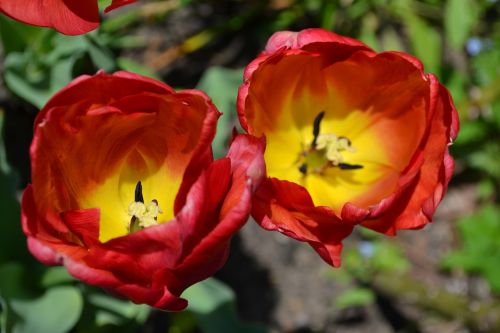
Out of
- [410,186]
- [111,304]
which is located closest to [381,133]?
[410,186]

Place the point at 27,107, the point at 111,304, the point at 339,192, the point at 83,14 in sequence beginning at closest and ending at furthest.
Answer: the point at 83,14, the point at 339,192, the point at 111,304, the point at 27,107

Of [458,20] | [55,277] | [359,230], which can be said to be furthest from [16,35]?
[359,230]

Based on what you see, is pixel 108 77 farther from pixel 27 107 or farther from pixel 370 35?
pixel 370 35

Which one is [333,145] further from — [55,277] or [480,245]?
[480,245]

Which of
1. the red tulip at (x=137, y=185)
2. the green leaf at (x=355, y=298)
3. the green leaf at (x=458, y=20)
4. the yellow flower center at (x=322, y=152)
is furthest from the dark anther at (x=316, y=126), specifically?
the green leaf at (x=355, y=298)

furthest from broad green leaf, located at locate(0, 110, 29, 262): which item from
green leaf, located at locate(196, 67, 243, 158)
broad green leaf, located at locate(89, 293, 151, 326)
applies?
green leaf, located at locate(196, 67, 243, 158)

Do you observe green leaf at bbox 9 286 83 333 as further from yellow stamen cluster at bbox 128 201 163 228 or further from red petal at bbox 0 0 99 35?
red petal at bbox 0 0 99 35
